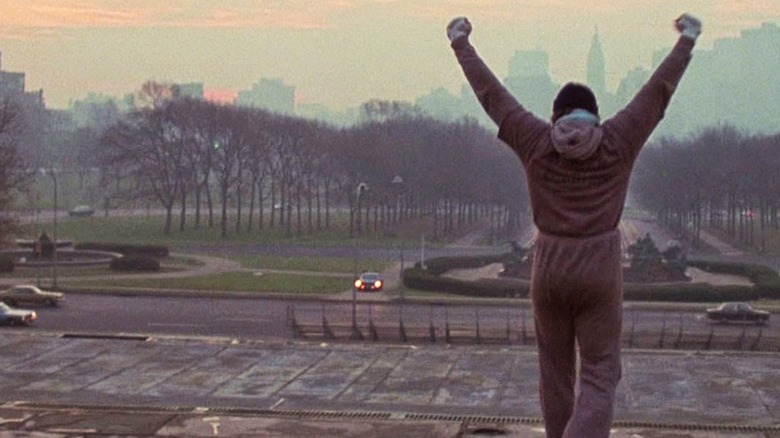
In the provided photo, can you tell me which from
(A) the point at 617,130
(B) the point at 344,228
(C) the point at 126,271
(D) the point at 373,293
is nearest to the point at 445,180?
(B) the point at 344,228

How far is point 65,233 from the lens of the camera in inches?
3585

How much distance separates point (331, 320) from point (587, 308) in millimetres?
34104

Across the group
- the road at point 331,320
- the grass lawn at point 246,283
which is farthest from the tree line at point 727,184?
the road at point 331,320

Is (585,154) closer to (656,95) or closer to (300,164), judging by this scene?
(656,95)

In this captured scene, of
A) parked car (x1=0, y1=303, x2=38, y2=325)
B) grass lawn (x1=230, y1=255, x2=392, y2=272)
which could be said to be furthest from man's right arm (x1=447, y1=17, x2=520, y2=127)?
grass lawn (x1=230, y1=255, x2=392, y2=272)

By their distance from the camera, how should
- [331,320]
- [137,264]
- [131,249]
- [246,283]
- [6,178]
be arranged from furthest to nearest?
1. [131,249]
2. [137,264]
3. [6,178]
4. [246,283]
5. [331,320]

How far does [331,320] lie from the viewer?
39.8 m

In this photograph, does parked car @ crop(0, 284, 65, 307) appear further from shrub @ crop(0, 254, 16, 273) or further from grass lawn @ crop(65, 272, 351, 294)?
shrub @ crop(0, 254, 16, 273)

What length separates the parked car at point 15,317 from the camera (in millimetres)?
38906

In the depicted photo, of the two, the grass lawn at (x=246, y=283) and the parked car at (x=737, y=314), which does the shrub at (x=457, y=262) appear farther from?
the parked car at (x=737, y=314)

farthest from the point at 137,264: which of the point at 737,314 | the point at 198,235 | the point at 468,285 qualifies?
the point at 737,314

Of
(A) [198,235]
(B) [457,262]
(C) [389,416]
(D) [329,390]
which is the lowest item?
(B) [457,262]

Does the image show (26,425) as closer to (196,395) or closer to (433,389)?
(196,395)

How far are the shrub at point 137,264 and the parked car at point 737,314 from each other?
29.3m
